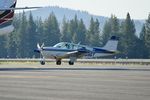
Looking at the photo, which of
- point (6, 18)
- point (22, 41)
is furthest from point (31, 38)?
point (6, 18)

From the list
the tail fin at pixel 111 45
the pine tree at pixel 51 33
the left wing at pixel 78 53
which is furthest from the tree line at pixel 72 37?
the left wing at pixel 78 53

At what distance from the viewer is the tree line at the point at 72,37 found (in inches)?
5157

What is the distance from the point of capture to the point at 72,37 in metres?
156

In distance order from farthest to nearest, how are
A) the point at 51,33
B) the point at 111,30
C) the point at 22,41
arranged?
1. the point at 51,33
2. the point at 111,30
3. the point at 22,41

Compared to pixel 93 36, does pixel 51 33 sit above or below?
above

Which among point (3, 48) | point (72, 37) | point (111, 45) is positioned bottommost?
point (3, 48)

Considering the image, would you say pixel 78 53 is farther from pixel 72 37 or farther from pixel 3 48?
pixel 72 37

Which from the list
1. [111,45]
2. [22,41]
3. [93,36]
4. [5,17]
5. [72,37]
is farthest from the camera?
[72,37]

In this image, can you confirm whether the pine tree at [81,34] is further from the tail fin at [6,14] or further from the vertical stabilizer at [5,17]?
the vertical stabilizer at [5,17]

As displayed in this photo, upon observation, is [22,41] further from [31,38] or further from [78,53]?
[78,53]

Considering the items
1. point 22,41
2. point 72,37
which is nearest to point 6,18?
point 22,41

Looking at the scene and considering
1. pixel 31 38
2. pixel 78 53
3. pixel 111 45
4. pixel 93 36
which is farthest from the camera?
pixel 93 36

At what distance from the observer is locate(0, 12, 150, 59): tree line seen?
131m

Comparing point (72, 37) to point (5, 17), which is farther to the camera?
point (72, 37)
